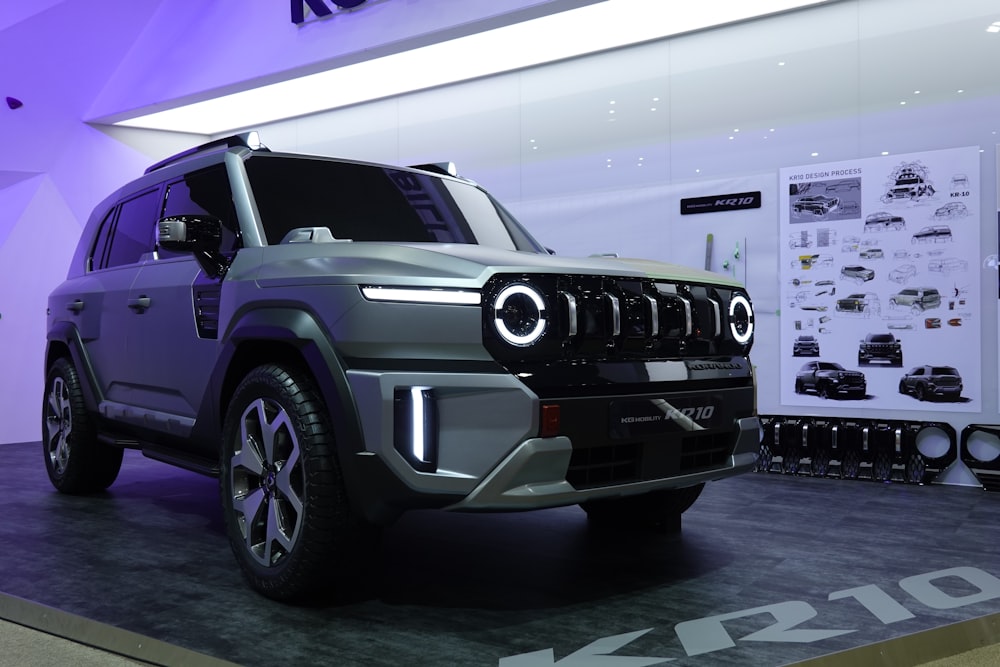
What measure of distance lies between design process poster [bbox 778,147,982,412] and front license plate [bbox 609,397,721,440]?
3.95 metres

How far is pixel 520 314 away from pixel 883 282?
475cm

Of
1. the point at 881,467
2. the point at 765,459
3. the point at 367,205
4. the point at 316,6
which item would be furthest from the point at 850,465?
the point at 316,6

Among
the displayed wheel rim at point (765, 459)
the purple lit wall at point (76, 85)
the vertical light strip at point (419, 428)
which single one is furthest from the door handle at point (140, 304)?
the displayed wheel rim at point (765, 459)

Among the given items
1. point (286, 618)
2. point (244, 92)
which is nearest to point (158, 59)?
point (244, 92)

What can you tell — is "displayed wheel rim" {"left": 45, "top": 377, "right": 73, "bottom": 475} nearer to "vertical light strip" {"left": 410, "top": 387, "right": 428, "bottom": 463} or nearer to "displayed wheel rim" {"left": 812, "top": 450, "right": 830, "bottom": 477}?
"vertical light strip" {"left": 410, "top": 387, "right": 428, "bottom": 463}

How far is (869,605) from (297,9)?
750 centimetres

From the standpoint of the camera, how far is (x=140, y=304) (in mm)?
4098

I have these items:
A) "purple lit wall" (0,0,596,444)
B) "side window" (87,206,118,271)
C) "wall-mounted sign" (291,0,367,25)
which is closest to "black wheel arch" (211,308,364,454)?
"side window" (87,206,118,271)

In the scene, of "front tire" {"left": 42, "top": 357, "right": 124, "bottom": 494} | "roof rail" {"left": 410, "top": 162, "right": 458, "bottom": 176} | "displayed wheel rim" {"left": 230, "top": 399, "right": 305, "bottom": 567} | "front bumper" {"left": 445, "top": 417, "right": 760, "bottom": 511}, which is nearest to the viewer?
"front bumper" {"left": 445, "top": 417, "right": 760, "bottom": 511}

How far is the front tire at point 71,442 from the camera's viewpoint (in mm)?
4871

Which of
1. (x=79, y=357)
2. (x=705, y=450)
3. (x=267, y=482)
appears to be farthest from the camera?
(x=79, y=357)

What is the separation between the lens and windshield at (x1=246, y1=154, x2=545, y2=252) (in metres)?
3.57

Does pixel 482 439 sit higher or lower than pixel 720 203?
lower

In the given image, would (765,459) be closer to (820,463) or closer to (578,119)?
(820,463)
